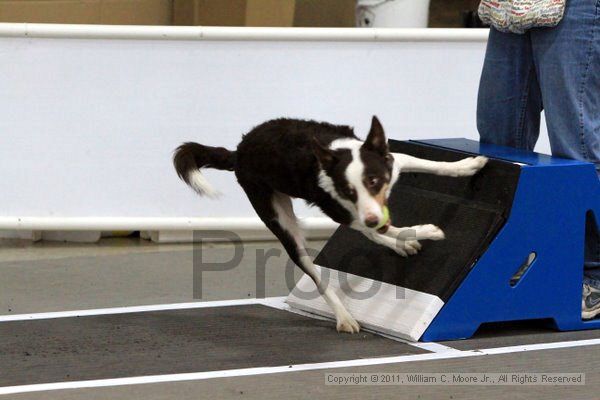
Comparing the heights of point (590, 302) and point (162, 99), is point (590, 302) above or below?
below

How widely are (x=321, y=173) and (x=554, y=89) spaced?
1.13 meters

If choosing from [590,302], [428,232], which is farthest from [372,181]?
[590,302]

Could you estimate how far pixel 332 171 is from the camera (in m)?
4.25

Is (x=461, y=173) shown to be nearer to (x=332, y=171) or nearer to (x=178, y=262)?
(x=332, y=171)

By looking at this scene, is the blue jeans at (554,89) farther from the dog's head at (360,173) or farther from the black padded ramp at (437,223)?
the dog's head at (360,173)

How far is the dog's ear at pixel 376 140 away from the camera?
423 cm

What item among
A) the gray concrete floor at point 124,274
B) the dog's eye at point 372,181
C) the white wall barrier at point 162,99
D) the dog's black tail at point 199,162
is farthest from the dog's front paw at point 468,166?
the white wall barrier at point 162,99

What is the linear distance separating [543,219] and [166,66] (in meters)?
2.68

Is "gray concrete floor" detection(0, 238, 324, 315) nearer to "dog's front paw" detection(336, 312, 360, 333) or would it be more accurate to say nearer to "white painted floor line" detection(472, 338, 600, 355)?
"dog's front paw" detection(336, 312, 360, 333)

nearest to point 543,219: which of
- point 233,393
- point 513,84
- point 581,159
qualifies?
point 581,159

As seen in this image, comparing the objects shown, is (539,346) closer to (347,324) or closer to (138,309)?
(347,324)

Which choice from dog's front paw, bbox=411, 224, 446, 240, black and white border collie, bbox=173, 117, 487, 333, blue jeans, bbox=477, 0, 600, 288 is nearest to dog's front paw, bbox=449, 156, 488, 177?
black and white border collie, bbox=173, 117, 487, 333

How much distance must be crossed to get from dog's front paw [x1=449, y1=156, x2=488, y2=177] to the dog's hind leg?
2.37 feet

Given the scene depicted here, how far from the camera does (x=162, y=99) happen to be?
21.0 feet
